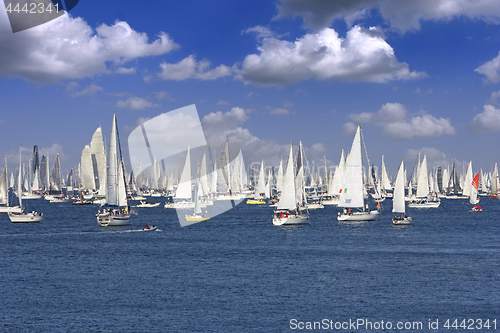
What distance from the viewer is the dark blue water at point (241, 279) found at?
1578 inches

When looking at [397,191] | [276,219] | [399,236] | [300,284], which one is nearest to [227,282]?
[300,284]

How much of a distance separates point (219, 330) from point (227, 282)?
47.4 ft

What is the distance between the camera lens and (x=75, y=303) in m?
44.2

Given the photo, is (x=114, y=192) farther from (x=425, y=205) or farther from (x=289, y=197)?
(x=425, y=205)

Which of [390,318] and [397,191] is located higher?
[397,191]

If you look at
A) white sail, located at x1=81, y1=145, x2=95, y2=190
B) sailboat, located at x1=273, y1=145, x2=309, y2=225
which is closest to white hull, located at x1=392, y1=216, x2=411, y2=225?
sailboat, located at x1=273, y1=145, x2=309, y2=225

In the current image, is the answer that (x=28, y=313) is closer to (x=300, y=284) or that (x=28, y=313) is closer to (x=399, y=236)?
(x=300, y=284)

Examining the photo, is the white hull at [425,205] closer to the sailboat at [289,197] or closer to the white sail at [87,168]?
the sailboat at [289,197]

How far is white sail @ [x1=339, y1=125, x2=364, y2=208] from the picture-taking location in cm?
10512

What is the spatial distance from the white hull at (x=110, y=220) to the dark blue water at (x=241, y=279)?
389 inches

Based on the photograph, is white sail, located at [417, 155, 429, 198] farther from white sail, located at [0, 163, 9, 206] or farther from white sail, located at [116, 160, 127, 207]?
white sail, located at [0, 163, 9, 206]

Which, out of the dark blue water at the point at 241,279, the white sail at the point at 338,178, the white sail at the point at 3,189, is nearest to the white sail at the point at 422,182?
the white sail at the point at 338,178

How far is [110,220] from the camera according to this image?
10294cm

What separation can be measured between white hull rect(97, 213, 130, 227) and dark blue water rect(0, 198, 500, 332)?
32.4ft
